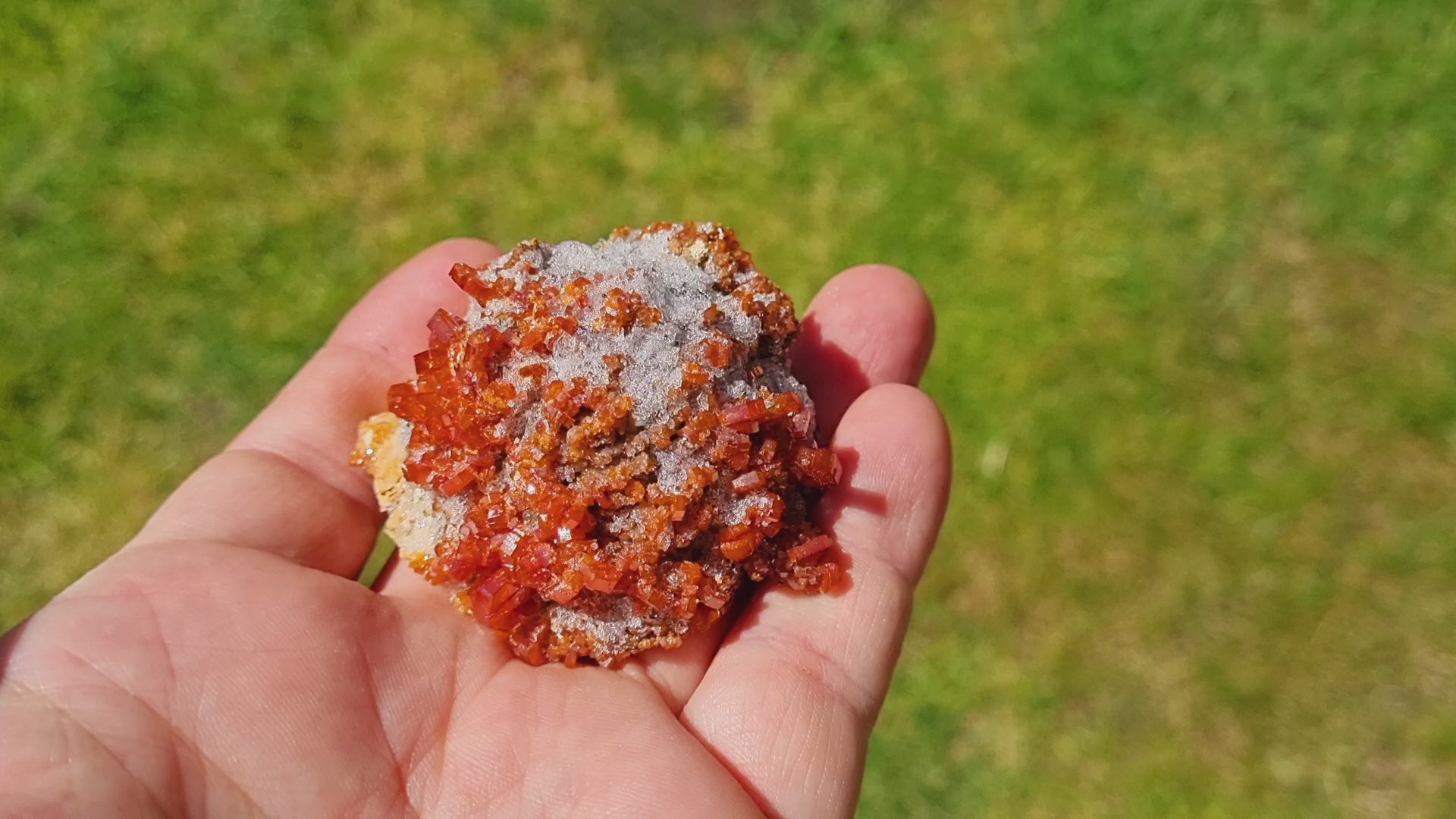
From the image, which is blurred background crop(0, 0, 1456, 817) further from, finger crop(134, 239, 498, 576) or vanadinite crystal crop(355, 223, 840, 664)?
vanadinite crystal crop(355, 223, 840, 664)

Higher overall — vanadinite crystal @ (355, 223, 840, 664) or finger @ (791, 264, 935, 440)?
vanadinite crystal @ (355, 223, 840, 664)

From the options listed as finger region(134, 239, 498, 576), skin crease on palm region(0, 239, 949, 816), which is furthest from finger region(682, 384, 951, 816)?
finger region(134, 239, 498, 576)

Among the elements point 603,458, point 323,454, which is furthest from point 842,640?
point 323,454

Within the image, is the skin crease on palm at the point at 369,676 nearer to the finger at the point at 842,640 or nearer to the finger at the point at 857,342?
the finger at the point at 842,640

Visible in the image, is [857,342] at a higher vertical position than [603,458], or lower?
lower

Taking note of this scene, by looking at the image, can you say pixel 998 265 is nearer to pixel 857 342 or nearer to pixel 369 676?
pixel 857 342

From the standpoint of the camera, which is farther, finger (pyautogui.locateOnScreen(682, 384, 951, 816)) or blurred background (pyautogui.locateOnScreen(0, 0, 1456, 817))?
blurred background (pyautogui.locateOnScreen(0, 0, 1456, 817))

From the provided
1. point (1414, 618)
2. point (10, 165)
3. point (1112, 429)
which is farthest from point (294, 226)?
point (1414, 618)

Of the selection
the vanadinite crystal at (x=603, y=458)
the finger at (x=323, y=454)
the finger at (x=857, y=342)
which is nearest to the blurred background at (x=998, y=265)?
the finger at (x=857, y=342)
